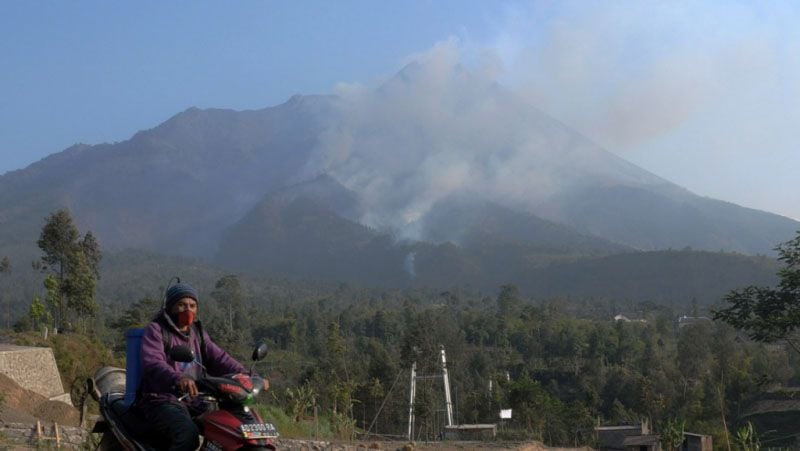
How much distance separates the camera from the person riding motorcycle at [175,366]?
15.7 feet

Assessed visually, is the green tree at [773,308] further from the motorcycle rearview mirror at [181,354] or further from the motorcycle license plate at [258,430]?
the motorcycle rearview mirror at [181,354]

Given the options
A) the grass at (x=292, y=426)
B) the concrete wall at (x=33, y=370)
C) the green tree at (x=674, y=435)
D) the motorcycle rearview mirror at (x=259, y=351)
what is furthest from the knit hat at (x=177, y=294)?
the concrete wall at (x=33, y=370)

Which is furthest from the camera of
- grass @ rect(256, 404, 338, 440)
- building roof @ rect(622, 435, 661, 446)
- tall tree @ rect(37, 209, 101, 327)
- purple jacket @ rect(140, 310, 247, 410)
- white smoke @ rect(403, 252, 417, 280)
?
white smoke @ rect(403, 252, 417, 280)

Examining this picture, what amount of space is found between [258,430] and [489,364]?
49.4 meters

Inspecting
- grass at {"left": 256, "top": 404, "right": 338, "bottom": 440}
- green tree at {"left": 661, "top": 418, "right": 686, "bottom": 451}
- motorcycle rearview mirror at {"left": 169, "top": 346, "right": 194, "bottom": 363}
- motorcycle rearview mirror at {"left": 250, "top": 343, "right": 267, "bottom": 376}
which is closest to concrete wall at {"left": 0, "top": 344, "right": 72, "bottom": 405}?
grass at {"left": 256, "top": 404, "right": 338, "bottom": 440}

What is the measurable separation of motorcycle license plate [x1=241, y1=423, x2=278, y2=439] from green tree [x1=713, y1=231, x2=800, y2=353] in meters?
10.8

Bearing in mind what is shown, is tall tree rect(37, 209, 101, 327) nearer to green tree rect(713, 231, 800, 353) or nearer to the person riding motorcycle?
green tree rect(713, 231, 800, 353)

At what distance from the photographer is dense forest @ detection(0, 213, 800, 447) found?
32688mm

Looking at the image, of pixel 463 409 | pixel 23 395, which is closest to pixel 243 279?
pixel 463 409

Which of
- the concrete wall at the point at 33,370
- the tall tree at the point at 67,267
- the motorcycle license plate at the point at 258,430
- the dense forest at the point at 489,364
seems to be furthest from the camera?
the tall tree at the point at 67,267

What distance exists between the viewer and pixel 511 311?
84.8 m

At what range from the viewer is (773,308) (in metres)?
13.9

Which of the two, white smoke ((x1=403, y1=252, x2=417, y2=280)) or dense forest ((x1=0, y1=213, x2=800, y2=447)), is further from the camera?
white smoke ((x1=403, y1=252, x2=417, y2=280))

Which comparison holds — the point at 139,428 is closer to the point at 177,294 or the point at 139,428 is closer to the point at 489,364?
the point at 177,294
